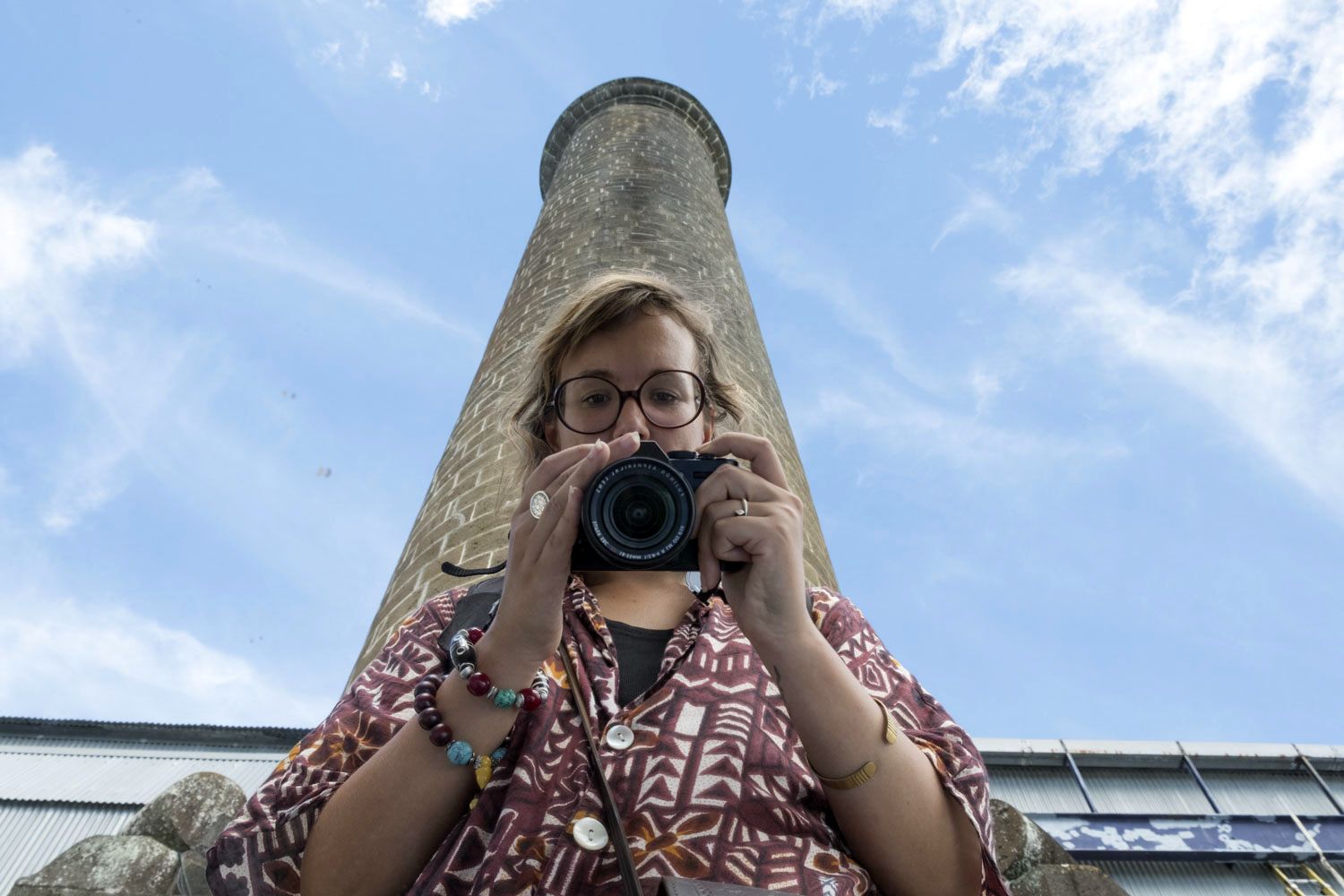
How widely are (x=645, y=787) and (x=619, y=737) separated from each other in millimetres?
79

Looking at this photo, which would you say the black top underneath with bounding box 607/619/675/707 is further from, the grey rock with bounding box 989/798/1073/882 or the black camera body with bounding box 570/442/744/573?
the grey rock with bounding box 989/798/1073/882

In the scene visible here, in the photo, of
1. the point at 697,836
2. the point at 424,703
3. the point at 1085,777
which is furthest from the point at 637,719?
the point at 1085,777

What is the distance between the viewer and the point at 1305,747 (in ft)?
18.7

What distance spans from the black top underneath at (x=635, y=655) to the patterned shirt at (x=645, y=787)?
0.13 ft

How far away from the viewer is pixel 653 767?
4.42 feet

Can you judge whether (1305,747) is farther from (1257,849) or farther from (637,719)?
(637,719)

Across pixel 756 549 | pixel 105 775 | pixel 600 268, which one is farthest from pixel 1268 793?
pixel 105 775

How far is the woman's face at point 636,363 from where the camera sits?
1773mm

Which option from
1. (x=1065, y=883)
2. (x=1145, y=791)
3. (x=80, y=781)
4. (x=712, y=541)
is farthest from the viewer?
(x=1145, y=791)

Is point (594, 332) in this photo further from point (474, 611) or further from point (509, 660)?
point (509, 660)

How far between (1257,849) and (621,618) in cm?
472

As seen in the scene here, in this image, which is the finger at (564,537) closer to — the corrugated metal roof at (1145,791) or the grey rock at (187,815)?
the grey rock at (187,815)

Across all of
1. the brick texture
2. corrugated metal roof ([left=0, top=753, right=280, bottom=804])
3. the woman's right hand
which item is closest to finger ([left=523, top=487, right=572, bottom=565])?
the woman's right hand

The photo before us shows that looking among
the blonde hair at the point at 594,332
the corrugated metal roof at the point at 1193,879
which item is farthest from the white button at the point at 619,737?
Answer: the corrugated metal roof at the point at 1193,879
